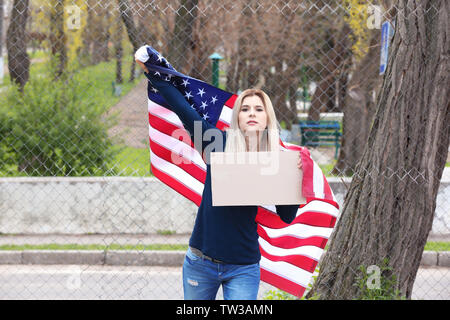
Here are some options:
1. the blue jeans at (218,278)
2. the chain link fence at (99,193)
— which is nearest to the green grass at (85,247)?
the chain link fence at (99,193)

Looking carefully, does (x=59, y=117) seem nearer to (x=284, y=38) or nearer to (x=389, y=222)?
(x=389, y=222)

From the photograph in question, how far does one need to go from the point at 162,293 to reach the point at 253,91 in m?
3.66

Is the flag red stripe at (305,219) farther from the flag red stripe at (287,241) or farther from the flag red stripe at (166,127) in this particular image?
the flag red stripe at (166,127)

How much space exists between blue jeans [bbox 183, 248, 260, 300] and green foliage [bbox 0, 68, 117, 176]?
228 inches

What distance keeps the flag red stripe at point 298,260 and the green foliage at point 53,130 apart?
5066 mm

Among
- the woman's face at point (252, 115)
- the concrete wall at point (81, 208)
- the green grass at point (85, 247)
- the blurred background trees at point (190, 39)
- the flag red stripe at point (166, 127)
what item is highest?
the blurred background trees at point (190, 39)

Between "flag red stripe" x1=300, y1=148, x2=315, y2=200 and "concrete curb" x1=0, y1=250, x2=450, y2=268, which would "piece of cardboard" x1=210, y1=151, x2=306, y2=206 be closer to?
"flag red stripe" x1=300, y1=148, x2=315, y2=200

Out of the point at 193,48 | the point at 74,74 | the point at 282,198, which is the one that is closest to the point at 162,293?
the point at 282,198

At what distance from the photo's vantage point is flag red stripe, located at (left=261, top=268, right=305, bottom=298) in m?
4.44

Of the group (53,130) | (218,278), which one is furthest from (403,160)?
(53,130)

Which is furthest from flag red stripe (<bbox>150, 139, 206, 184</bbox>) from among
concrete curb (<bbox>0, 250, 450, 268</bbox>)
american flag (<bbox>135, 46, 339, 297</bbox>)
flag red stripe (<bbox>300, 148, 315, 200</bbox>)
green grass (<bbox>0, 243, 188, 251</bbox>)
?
green grass (<bbox>0, 243, 188, 251</bbox>)

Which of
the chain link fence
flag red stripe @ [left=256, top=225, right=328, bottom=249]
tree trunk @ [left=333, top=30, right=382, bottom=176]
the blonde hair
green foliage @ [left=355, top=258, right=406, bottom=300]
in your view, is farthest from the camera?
tree trunk @ [left=333, top=30, right=382, bottom=176]

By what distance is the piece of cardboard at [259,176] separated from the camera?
3447 millimetres

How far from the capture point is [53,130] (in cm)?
926
